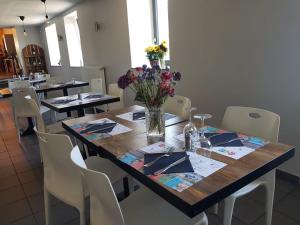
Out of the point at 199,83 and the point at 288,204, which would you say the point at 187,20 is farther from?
the point at 288,204

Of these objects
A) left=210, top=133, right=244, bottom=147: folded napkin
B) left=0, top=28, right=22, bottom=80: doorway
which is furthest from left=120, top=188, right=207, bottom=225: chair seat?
left=0, top=28, right=22, bottom=80: doorway

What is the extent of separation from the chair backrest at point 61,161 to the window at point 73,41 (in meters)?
5.01

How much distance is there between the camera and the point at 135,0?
12.5 ft

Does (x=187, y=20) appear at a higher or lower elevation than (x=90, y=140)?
higher

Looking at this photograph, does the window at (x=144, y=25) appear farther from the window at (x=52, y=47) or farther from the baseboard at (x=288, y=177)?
the window at (x=52, y=47)

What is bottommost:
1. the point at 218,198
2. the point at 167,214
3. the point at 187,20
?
the point at 167,214

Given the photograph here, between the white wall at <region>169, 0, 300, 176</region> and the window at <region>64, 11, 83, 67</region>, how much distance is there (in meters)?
3.84

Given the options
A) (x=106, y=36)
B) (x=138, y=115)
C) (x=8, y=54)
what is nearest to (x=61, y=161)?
(x=138, y=115)

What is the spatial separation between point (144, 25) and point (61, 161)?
3.06 m

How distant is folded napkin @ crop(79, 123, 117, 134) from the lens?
64.2 inches

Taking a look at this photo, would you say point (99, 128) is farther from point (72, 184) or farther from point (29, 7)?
point (29, 7)

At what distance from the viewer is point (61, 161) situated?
1344mm

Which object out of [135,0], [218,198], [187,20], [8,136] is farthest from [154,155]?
[8,136]

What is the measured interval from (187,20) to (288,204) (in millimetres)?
2094
